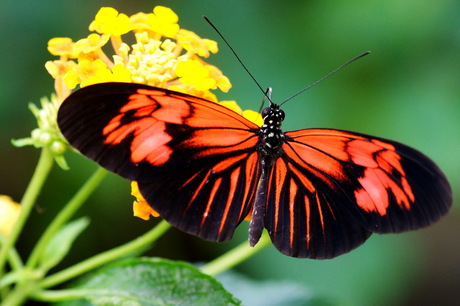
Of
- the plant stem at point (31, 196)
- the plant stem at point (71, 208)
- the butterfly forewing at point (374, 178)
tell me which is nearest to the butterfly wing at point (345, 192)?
the butterfly forewing at point (374, 178)

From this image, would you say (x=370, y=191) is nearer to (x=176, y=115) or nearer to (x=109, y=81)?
(x=176, y=115)

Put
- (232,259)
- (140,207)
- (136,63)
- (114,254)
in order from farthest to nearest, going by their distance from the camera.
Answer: (232,259) → (114,254) → (136,63) → (140,207)

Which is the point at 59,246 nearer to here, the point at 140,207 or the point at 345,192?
the point at 140,207

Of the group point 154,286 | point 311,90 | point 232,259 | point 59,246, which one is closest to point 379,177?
point 232,259

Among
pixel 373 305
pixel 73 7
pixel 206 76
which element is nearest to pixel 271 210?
pixel 206 76

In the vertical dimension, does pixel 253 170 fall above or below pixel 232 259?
above

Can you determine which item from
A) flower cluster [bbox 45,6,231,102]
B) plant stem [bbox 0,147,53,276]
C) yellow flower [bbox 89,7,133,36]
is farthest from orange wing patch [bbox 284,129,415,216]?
plant stem [bbox 0,147,53,276]

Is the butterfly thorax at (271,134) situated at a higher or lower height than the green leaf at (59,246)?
higher

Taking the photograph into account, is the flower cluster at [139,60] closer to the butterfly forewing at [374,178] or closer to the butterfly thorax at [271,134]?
the butterfly thorax at [271,134]
